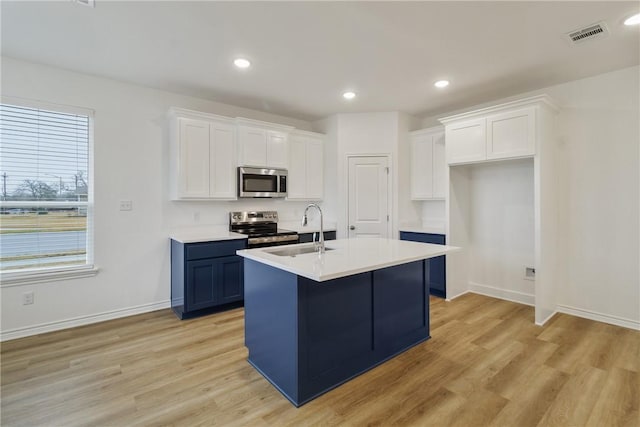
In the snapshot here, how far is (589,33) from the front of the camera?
2520 millimetres

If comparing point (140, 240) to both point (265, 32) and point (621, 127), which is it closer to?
point (265, 32)

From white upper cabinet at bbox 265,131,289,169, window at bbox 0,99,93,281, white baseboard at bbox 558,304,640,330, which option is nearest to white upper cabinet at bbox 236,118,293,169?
white upper cabinet at bbox 265,131,289,169

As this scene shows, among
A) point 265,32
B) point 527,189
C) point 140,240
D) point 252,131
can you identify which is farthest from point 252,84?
point 527,189

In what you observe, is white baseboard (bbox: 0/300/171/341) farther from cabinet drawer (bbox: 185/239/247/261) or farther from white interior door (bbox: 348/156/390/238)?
white interior door (bbox: 348/156/390/238)

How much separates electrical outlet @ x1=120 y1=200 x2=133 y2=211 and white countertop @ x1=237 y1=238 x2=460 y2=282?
1962 millimetres

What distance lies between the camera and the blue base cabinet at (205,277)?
338cm

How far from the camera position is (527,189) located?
3.85 meters

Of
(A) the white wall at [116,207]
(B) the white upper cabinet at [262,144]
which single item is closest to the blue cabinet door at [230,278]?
(A) the white wall at [116,207]

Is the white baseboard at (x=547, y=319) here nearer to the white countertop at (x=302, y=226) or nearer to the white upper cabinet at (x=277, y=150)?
the white countertop at (x=302, y=226)

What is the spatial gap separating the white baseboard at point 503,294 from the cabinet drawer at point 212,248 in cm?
328

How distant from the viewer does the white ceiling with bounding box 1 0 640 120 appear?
2234mm

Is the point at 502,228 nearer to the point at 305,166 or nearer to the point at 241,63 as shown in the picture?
the point at 305,166

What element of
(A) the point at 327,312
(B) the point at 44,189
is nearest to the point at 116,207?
(B) the point at 44,189

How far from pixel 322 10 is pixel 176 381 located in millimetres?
2905
